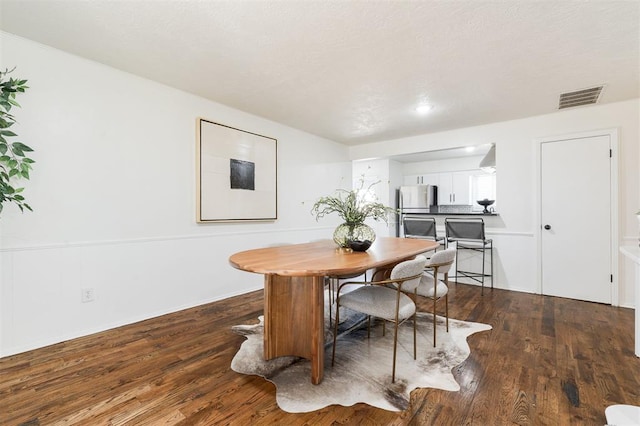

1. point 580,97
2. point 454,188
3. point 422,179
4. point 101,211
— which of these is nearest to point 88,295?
point 101,211

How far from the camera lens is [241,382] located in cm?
180

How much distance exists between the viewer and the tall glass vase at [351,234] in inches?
92.8

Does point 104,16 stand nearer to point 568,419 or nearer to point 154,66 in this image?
point 154,66

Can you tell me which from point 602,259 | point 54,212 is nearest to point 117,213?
Answer: point 54,212

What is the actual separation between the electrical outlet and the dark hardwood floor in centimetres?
32

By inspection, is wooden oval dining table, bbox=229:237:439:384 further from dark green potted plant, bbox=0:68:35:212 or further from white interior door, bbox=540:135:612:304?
white interior door, bbox=540:135:612:304

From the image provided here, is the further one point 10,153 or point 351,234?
point 351,234

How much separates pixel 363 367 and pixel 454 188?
220 inches

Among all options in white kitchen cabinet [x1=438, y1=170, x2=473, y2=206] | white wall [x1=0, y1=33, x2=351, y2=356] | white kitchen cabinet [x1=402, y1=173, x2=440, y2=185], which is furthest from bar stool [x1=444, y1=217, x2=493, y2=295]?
white wall [x1=0, y1=33, x2=351, y2=356]

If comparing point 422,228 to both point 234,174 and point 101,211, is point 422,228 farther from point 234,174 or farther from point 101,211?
point 101,211

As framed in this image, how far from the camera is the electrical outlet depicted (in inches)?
95.7

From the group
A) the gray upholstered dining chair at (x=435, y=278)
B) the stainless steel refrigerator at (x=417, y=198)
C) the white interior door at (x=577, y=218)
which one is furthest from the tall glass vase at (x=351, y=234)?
the stainless steel refrigerator at (x=417, y=198)

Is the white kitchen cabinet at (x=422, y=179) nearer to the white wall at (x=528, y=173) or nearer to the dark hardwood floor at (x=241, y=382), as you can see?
the white wall at (x=528, y=173)

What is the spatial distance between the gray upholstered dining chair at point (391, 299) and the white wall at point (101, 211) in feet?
6.50
